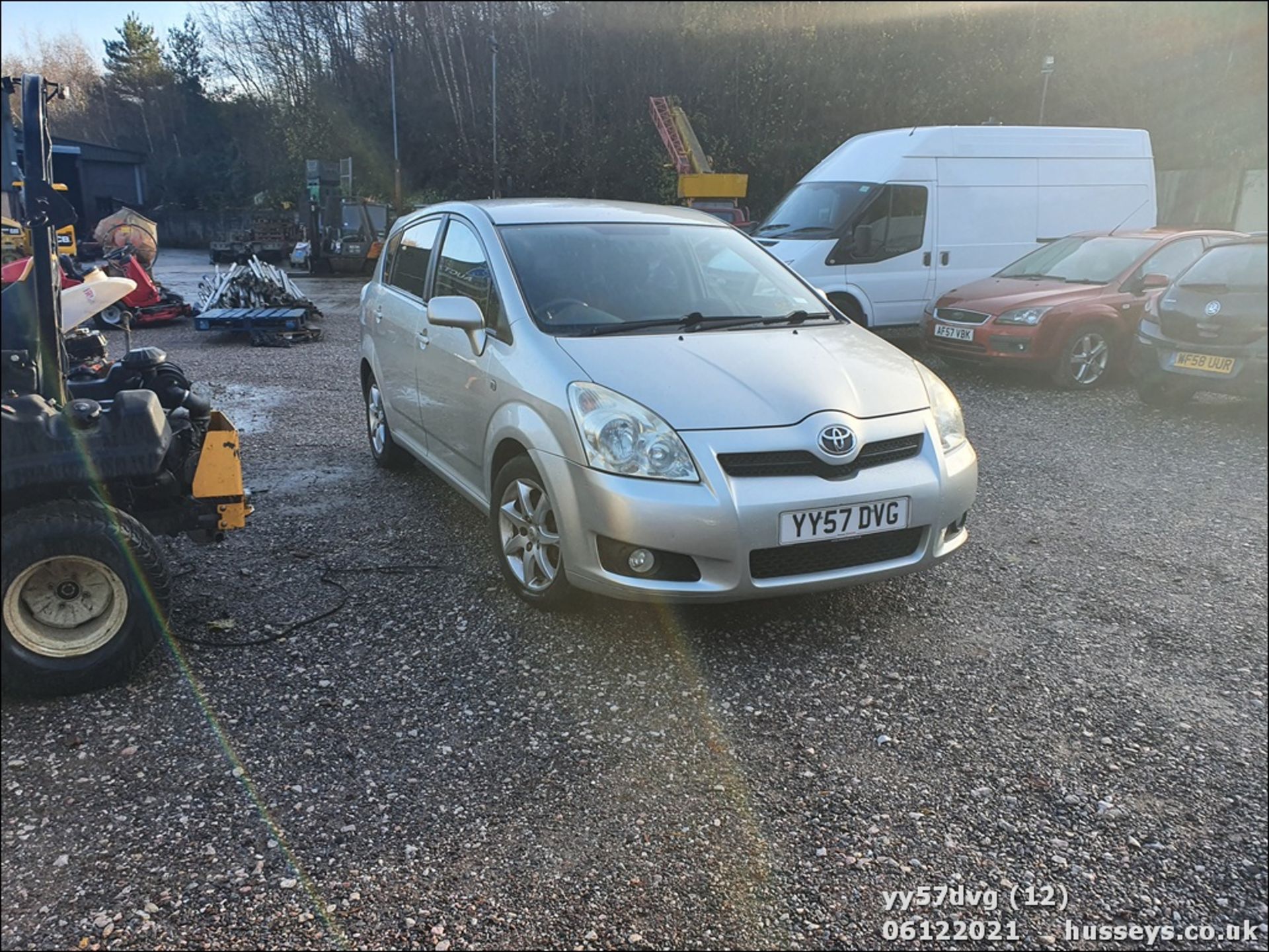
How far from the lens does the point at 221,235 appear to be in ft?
101

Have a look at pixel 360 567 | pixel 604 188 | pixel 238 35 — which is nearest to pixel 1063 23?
pixel 360 567

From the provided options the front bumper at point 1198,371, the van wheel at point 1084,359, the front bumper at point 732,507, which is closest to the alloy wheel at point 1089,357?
the van wheel at point 1084,359

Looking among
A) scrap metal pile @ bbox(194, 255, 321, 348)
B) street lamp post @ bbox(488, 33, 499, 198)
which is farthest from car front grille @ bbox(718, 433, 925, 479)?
street lamp post @ bbox(488, 33, 499, 198)

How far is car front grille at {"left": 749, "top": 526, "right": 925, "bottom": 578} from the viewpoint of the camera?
3.02 meters

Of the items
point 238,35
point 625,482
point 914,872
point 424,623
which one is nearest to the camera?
point 914,872

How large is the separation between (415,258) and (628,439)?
93.9 inches

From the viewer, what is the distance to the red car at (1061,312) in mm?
7535

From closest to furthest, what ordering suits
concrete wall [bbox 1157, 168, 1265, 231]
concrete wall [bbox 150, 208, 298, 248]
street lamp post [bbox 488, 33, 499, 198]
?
concrete wall [bbox 1157, 168, 1265, 231]
street lamp post [bbox 488, 33, 499, 198]
concrete wall [bbox 150, 208, 298, 248]

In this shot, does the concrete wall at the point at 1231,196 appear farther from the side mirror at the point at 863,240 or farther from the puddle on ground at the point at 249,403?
the side mirror at the point at 863,240

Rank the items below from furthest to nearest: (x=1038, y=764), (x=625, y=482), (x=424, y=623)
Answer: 1. (x=424, y=623)
2. (x=625, y=482)
3. (x=1038, y=764)

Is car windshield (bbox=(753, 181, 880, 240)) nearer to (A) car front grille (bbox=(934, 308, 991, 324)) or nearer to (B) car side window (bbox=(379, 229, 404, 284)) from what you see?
(A) car front grille (bbox=(934, 308, 991, 324))

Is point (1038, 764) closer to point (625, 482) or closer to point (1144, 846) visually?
point (1144, 846)

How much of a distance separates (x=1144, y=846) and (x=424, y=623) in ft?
8.01

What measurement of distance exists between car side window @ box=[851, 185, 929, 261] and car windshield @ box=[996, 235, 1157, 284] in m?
1.00
